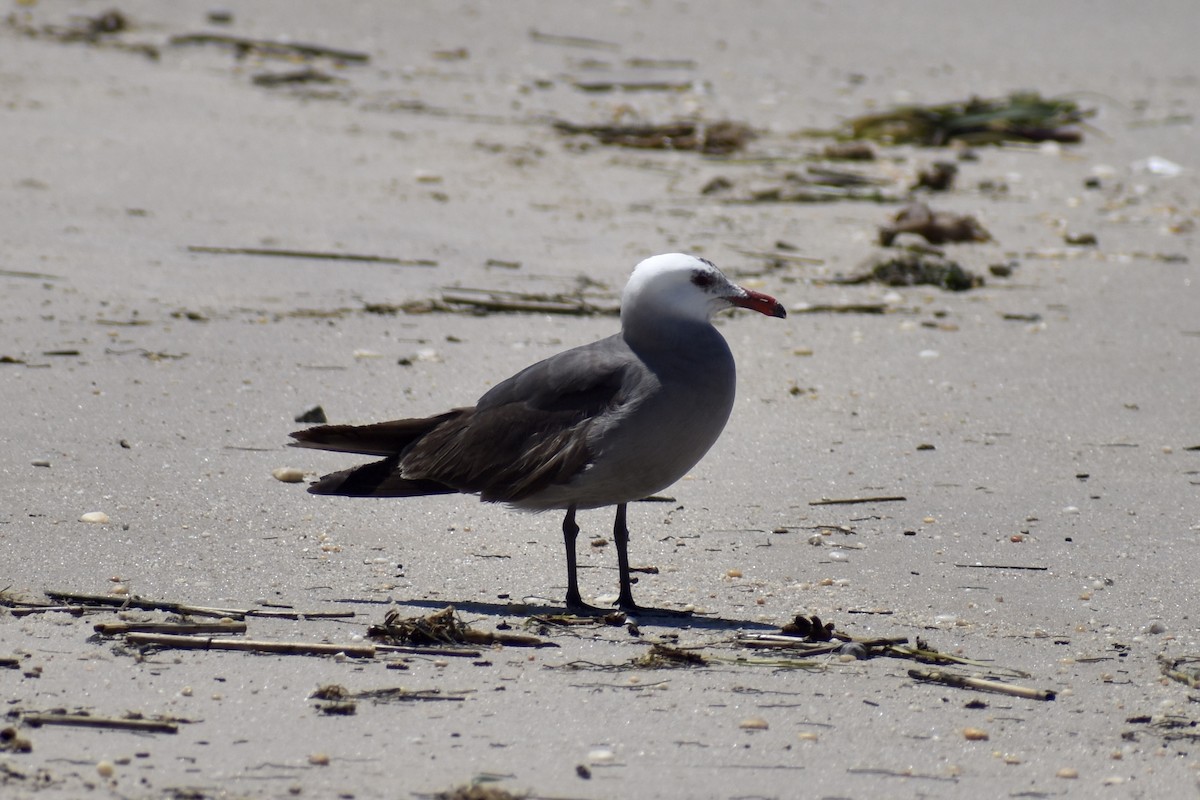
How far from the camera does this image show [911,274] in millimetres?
8273

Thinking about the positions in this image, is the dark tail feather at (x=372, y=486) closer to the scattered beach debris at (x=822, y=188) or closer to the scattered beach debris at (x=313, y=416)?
the scattered beach debris at (x=313, y=416)

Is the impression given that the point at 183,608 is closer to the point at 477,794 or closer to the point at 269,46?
the point at 477,794

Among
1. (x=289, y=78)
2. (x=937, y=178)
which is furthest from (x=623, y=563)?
(x=289, y=78)

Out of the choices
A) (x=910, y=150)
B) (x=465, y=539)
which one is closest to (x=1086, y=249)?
(x=910, y=150)

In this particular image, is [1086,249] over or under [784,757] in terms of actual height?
over

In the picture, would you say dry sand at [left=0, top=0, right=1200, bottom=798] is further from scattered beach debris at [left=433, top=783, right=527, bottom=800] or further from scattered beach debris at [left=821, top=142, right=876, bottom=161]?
scattered beach debris at [left=821, top=142, right=876, bottom=161]

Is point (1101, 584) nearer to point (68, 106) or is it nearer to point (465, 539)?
point (465, 539)

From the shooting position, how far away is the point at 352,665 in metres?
3.85

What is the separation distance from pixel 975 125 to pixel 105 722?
30.7 ft

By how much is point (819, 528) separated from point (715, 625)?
37.0 inches

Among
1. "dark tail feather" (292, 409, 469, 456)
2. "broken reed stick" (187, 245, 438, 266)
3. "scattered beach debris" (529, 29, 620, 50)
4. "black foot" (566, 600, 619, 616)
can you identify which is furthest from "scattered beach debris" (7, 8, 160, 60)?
"black foot" (566, 600, 619, 616)

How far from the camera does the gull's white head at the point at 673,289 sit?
463 cm

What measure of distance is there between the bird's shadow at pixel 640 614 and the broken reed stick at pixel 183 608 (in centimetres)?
20

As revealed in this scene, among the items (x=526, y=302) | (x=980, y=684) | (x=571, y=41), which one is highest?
(x=571, y=41)
